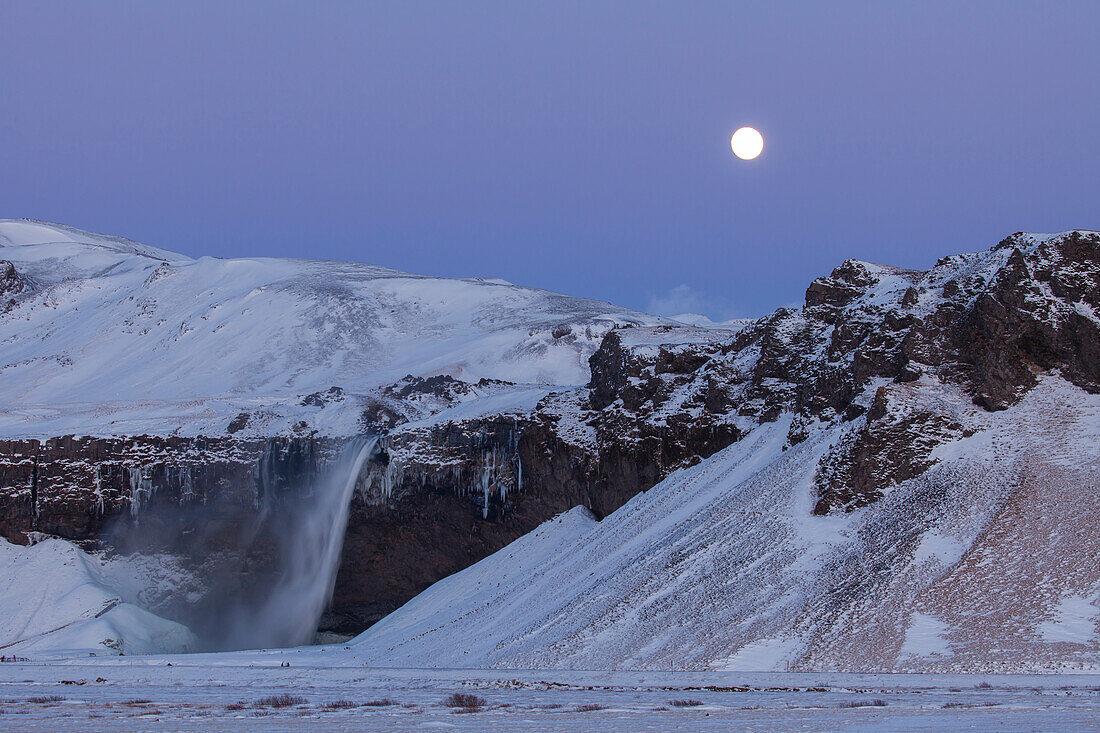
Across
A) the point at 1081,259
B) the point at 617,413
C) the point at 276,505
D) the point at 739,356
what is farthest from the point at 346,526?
the point at 1081,259

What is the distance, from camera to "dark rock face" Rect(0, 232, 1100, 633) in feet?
147

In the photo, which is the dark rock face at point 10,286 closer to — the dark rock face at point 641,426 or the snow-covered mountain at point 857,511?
the dark rock face at point 641,426

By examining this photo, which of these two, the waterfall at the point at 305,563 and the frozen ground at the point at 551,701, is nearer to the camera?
the frozen ground at the point at 551,701

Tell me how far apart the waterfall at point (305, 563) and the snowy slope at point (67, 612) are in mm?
5605

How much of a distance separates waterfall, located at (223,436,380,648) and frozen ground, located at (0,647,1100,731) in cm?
4116

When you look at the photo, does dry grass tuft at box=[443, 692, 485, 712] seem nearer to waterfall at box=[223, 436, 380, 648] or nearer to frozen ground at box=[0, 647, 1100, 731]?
frozen ground at box=[0, 647, 1100, 731]

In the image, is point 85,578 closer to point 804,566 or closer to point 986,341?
point 804,566

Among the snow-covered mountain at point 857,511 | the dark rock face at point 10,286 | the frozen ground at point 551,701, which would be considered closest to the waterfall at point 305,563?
the snow-covered mountain at point 857,511

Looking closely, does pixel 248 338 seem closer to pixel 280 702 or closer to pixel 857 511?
pixel 857 511

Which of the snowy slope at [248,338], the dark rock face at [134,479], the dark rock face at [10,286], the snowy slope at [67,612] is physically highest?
the dark rock face at [10,286]

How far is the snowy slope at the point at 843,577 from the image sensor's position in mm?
31656

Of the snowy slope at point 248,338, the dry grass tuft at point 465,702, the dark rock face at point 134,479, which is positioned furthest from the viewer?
the snowy slope at point 248,338

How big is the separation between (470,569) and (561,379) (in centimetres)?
3844

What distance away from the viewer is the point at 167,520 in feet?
241
